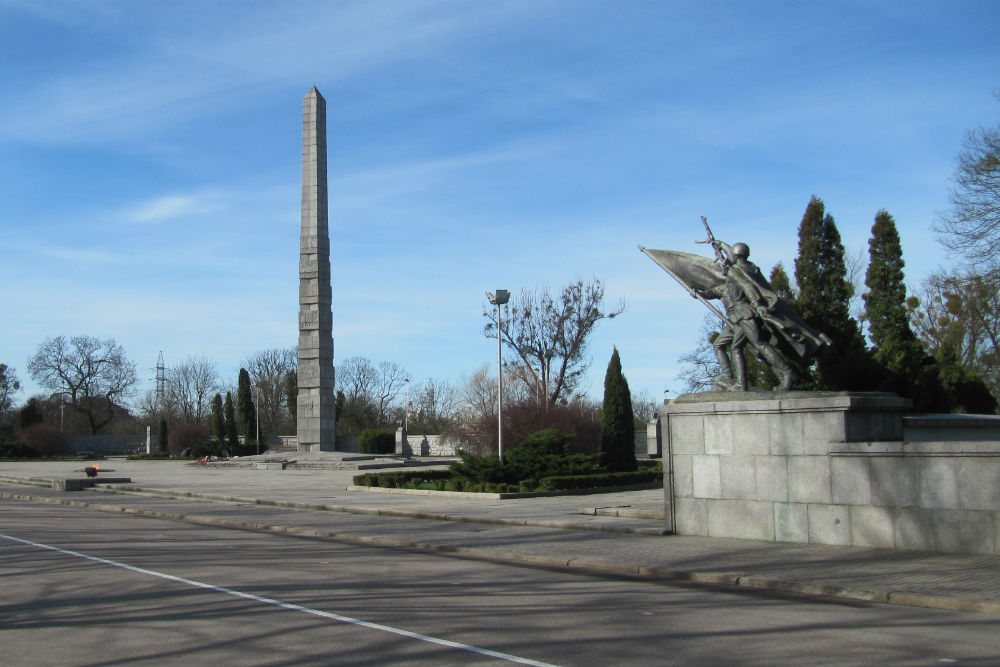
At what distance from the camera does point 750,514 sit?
43.3 feet

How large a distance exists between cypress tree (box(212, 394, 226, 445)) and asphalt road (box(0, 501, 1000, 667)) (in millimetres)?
53484

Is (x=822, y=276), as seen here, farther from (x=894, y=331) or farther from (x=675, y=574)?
(x=675, y=574)

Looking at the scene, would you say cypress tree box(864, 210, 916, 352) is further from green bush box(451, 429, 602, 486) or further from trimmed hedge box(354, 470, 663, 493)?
green bush box(451, 429, 602, 486)

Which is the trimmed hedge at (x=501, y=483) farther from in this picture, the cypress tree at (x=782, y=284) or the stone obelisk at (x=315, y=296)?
the stone obelisk at (x=315, y=296)

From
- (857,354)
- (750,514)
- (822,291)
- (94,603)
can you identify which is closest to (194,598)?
(94,603)

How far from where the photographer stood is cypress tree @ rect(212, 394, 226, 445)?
209 ft

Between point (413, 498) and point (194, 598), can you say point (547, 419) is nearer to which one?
point (413, 498)

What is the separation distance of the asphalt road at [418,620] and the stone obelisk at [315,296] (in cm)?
3372

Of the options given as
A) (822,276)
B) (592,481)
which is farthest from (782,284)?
(592,481)

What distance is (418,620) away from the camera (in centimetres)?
804

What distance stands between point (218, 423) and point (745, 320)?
56553 millimetres

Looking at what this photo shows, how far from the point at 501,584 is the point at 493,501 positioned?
1164 cm

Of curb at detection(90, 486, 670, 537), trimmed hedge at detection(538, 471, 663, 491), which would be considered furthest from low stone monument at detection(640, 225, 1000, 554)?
trimmed hedge at detection(538, 471, 663, 491)

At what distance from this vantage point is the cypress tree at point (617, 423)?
31.4 meters
